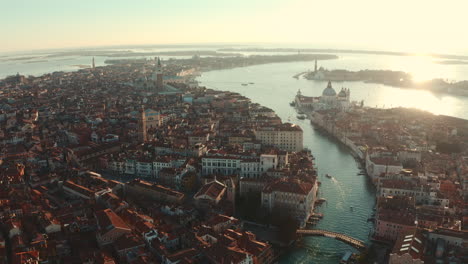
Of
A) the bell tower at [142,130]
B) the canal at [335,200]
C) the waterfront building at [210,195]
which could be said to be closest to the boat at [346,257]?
the canal at [335,200]

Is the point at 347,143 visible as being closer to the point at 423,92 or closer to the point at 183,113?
the point at 183,113

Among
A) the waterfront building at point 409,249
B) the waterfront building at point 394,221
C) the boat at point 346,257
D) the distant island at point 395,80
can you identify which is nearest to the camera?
the waterfront building at point 409,249

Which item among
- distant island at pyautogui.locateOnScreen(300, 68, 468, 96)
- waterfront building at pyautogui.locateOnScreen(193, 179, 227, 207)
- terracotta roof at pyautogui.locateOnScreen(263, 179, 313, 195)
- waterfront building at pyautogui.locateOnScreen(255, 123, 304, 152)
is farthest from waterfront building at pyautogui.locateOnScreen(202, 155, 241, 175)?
distant island at pyautogui.locateOnScreen(300, 68, 468, 96)

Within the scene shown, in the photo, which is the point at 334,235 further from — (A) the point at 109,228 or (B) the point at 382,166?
(A) the point at 109,228

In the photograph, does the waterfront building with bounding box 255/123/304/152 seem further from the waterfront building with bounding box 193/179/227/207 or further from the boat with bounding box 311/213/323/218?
the boat with bounding box 311/213/323/218

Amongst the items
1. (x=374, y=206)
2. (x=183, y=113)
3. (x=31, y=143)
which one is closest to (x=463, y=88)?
(x=183, y=113)

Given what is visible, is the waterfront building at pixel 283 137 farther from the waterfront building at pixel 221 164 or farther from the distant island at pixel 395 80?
the distant island at pixel 395 80
